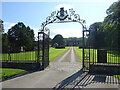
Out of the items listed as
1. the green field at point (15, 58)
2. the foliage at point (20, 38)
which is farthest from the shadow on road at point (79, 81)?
the foliage at point (20, 38)

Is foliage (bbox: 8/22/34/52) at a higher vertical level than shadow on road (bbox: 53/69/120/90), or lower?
higher

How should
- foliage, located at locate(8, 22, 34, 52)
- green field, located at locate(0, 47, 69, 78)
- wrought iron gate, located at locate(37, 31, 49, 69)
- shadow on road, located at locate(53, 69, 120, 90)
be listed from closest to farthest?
shadow on road, located at locate(53, 69, 120, 90), green field, located at locate(0, 47, 69, 78), wrought iron gate, located at locate(37, 31, 49, 69), foliage, located at locate(8, 22, 34, 52)

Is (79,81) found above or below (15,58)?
below

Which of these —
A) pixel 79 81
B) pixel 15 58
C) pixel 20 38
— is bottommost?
pixel 79 81

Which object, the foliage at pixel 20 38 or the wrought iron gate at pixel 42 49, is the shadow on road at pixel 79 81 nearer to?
the wrought iron gate at pixel 42 49

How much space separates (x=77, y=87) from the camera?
335 inches

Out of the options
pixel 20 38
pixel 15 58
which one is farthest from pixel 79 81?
pixel 20 38

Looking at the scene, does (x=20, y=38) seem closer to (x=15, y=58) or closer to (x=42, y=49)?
(x=15, y=58)

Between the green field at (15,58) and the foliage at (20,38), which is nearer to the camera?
the green field at (15,58)

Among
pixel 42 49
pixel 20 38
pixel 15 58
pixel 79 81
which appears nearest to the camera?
pixel 79 81

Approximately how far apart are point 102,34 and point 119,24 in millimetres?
18961

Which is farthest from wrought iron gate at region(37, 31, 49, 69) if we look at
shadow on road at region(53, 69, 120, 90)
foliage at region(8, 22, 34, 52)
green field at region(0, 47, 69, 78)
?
foliage at region(8, 22, 34, 52)

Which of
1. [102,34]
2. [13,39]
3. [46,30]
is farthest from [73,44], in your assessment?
[46,30]

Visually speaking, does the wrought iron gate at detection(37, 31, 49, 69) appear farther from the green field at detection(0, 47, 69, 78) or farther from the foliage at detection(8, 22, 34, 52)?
the foliage at detection(8, 22, 34, 52)
